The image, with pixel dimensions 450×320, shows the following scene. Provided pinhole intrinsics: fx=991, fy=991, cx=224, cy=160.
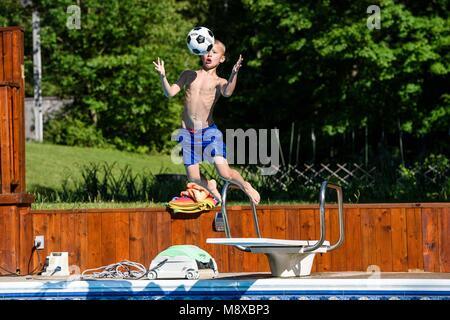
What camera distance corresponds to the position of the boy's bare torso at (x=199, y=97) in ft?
28.2

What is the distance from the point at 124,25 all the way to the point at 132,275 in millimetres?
22817

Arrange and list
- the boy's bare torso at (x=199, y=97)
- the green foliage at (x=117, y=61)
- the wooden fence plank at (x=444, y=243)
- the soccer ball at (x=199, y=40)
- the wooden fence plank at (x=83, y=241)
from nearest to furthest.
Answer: the wooden fence plank at (x=444, y=243) → the soccer ball at (x=199, y=40) → the wooden fence plank at (x=83, y=241) → the boy's bare torso at (x=199, y=97) → the green foliage at (x=117, y=61)

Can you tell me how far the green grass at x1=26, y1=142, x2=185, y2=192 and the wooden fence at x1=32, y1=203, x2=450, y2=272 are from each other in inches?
475

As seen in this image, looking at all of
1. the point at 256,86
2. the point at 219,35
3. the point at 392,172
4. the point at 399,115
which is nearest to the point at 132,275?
the point at 392,172

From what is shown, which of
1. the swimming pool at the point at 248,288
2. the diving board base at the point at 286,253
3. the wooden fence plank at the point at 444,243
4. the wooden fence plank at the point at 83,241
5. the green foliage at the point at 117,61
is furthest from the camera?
the green foliage at the point at 117,61

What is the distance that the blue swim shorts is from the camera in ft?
28.1

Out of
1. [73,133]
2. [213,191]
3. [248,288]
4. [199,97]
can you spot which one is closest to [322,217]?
[248,288]

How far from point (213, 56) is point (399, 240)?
2.24m

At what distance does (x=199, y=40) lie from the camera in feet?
27.7

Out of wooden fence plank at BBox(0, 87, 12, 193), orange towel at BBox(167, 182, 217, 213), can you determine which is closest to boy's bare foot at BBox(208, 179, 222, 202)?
orange towel at BBox(167, 182, 217, 213)

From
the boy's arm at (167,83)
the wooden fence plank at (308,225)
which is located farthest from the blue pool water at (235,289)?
the boy's arm at (167,83)

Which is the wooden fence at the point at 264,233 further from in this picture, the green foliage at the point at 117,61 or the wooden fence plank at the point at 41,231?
the green foliage at the point at 117,61

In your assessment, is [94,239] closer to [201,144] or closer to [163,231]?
[163,231]

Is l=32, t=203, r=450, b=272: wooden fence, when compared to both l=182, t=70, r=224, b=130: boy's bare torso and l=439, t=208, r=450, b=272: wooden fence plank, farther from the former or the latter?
l=182, t=70, r=224, b=130: boy's bare torso
